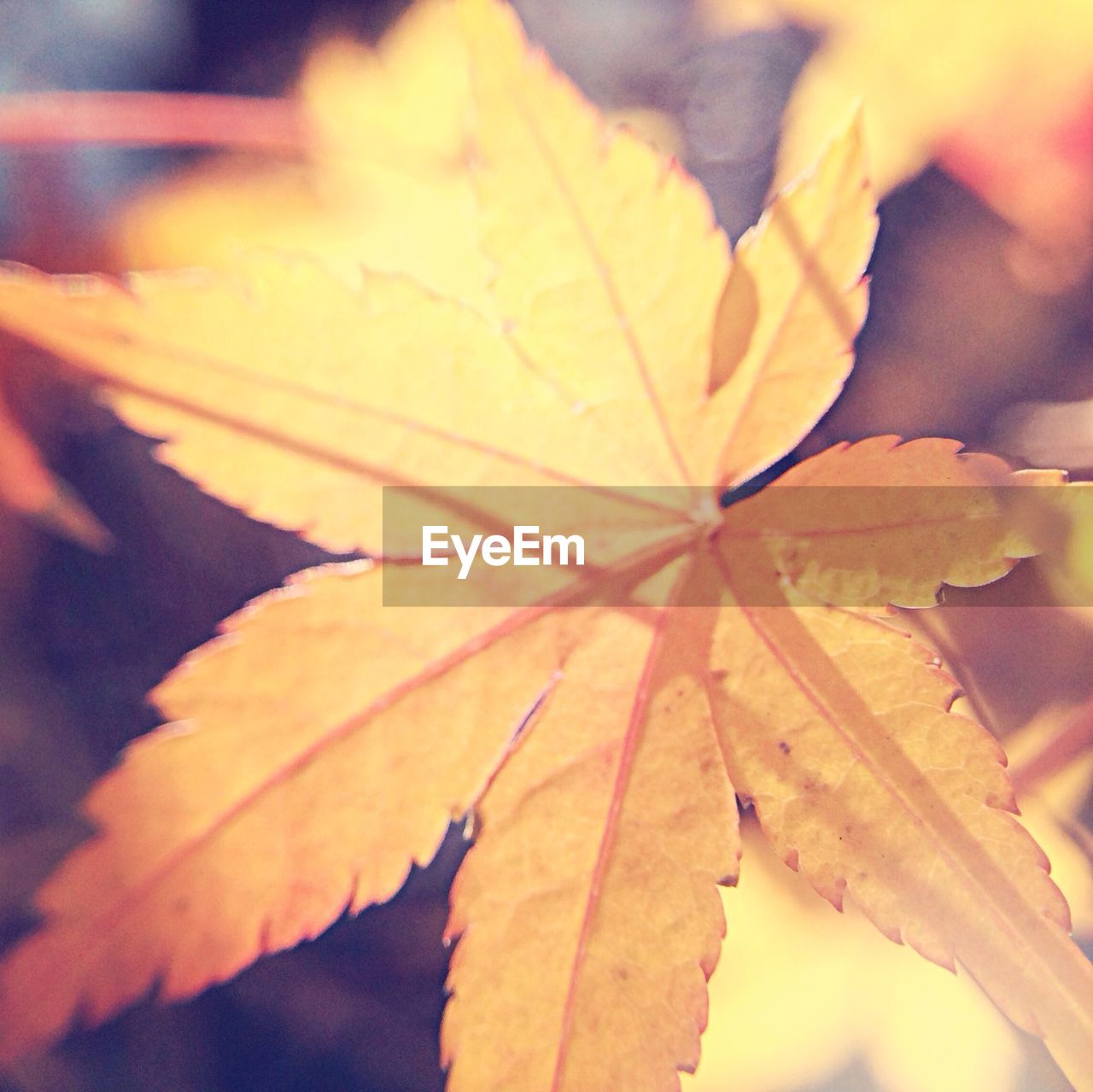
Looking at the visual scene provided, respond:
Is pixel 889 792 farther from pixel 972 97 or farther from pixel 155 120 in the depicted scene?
pixel 155 120

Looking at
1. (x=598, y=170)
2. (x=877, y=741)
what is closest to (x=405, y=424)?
(x=598, y=170)

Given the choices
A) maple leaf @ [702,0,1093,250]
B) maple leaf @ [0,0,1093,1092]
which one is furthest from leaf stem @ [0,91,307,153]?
maple leaf @ [702,0,1093,250]

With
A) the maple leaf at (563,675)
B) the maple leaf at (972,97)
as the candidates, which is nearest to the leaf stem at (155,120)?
the maple leaf at (563,675)

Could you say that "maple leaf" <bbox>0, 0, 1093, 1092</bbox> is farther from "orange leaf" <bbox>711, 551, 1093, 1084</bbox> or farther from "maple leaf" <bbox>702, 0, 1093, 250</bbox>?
"maple leaf" <bbox>702, 0, 1093, 250</bbox>

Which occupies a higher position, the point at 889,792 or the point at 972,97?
the point at 972,97

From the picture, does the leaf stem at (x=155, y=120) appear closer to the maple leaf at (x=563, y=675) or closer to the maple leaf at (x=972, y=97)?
the maple leaf at (x=563, y=675)

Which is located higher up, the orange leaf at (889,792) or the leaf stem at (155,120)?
the leaf stem at (155,120)

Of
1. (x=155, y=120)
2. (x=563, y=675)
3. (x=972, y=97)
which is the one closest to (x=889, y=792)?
(x=563, y=675)

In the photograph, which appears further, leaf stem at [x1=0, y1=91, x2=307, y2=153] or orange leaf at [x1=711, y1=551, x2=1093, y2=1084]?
leaf stem at [x1=0, y1=91, x2=307, y2=153]
